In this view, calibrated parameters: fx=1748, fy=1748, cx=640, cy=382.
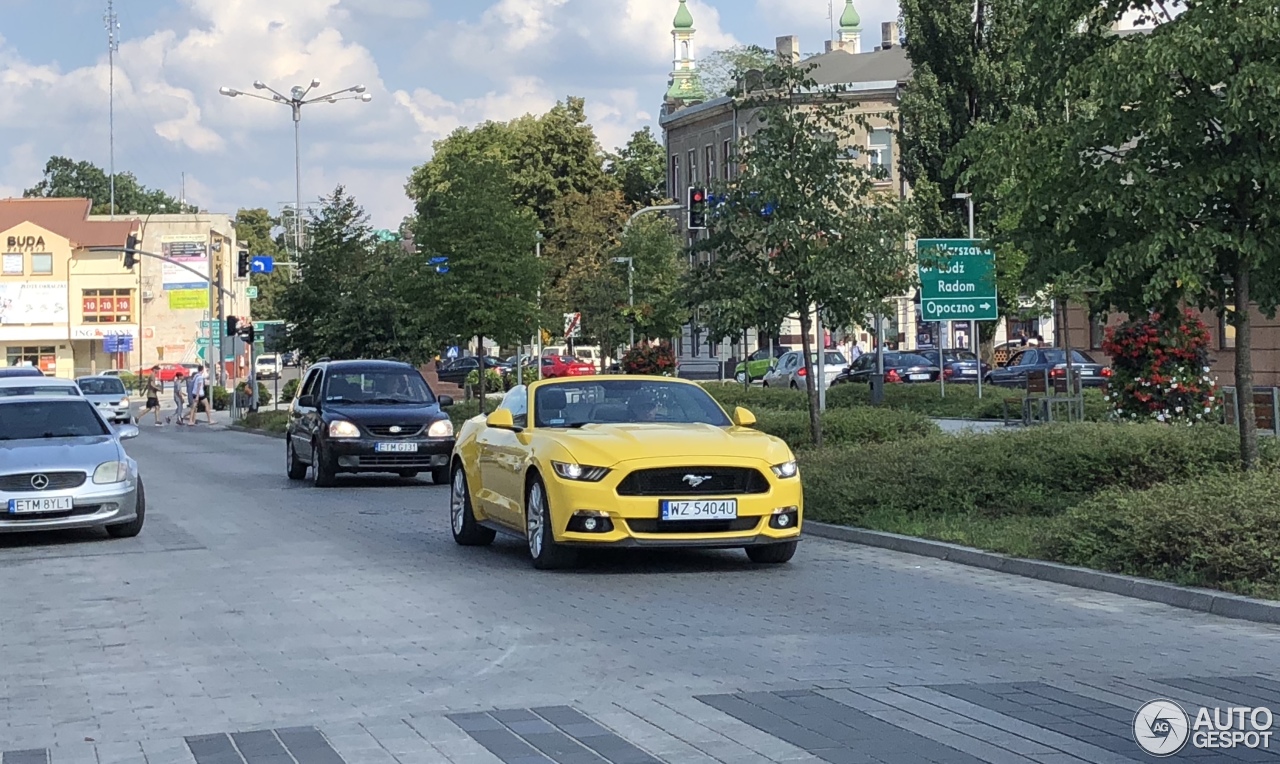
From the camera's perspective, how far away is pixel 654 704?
25.4 feet

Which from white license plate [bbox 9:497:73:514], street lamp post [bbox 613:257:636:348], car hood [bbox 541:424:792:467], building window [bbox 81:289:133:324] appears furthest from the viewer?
building window [bbox 81:289:133:324]

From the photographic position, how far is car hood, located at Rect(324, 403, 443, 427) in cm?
2367

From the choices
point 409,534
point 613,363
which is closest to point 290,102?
point 613,363

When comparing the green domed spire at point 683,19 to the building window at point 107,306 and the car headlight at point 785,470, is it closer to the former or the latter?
the building window at point 107,306

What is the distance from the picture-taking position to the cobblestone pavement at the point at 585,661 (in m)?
7.00

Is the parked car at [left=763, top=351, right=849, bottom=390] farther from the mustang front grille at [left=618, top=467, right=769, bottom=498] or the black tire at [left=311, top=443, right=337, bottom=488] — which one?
the mustang front grille at [left=618, top=467, right=769, bottom=498]

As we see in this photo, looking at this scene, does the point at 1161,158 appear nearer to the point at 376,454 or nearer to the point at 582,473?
the point at 582,473

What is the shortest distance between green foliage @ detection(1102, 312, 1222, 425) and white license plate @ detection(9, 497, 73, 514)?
15107 mm

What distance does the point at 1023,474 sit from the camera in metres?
16.6

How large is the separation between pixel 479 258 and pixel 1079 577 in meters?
27.9

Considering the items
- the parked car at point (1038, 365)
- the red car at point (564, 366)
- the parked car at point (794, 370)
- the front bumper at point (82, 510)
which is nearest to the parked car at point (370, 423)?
the front bumper at point (82, 510)

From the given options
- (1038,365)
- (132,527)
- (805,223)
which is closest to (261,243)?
(1038,365)

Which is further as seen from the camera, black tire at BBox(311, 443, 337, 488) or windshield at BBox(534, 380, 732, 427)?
black tire at BBox(311, 443, 337, 488)

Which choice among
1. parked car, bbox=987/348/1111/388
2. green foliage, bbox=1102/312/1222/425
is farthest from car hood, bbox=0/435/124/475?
parked car, bbox=987/348/1111/388
